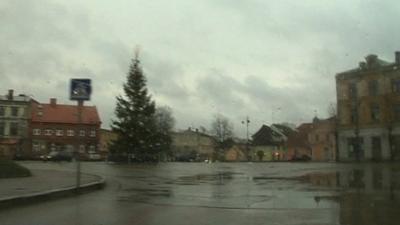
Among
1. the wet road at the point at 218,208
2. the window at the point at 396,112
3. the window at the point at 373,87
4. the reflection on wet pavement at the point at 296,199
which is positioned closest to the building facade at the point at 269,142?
the window at the point at 373,87

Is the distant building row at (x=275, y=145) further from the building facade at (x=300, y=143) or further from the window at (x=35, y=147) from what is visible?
the window at (x=35, y=147)

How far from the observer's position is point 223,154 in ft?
454

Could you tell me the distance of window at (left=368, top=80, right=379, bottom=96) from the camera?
83238 millimetres

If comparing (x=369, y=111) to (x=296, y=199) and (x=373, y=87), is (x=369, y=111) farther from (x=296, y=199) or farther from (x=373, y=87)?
(x=296, y=199)

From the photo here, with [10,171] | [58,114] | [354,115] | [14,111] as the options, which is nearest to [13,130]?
[14,111]

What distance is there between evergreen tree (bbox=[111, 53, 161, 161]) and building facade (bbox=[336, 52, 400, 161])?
31954mm

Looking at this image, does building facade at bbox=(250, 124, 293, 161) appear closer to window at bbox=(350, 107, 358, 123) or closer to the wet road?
window at bbox=(350, 107, 358, 123)

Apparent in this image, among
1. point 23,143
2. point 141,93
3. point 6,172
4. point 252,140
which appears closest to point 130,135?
point 141,93

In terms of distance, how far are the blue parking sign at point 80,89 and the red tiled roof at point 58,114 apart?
339 feet

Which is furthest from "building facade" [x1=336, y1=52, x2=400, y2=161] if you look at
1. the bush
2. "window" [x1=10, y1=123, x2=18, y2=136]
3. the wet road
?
the wet road

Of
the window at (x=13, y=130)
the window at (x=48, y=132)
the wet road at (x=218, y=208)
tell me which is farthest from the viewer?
the window at (x=48, y=132)

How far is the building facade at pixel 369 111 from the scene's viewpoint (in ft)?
267

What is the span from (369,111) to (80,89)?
243ft

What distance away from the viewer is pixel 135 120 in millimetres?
68562
